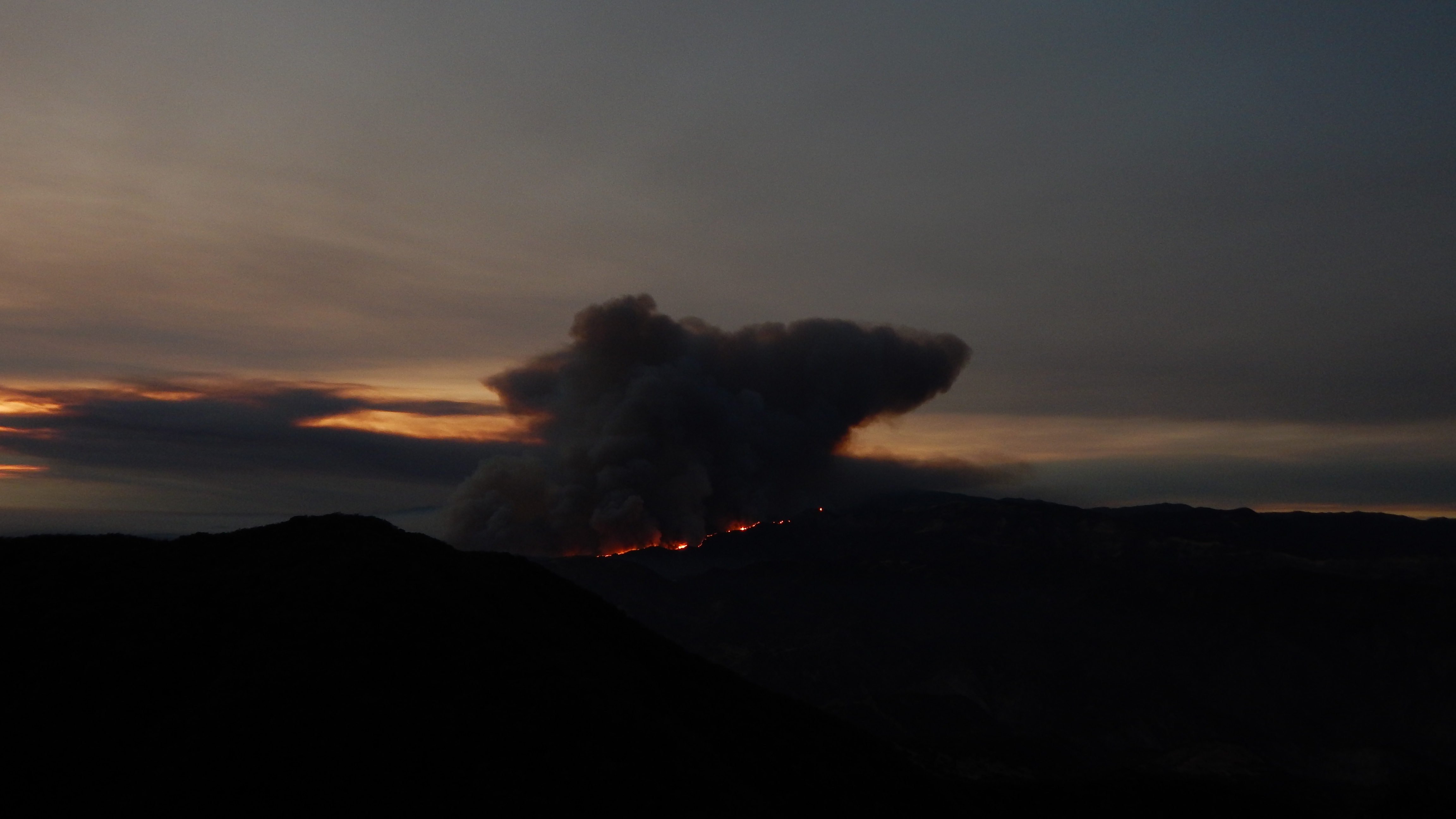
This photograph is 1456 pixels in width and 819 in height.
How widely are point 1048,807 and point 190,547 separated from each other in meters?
53.4

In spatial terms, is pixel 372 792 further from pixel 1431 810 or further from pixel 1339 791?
pixel 1339 791

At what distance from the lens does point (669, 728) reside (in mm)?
40781

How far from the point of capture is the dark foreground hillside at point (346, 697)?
31125 millimetres

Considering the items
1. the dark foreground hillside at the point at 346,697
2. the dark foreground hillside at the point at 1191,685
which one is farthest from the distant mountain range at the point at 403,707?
the dark foreground hillside at the point at 1191,685

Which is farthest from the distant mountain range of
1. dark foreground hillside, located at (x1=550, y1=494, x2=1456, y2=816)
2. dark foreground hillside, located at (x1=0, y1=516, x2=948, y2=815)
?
dark foreground hillside, located at (x1=550, y1=494, x2=1456, y2=816)

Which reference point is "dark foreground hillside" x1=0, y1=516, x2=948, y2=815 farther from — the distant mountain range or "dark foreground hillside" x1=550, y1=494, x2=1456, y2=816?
"dark foreground hillside" x1=550, y1=494, x2=1456, y2=816

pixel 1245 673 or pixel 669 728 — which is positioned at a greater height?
pixel 669 728

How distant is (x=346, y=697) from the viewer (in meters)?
35.1

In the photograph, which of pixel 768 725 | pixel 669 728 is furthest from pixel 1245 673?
pixel 669 728

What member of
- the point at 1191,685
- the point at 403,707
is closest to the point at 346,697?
the point at 403,707

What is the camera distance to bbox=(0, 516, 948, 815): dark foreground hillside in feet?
102

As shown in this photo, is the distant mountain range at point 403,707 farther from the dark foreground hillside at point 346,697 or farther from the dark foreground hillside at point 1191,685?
the dark foreground hillside at point 1191,685

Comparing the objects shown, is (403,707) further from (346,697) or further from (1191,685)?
(1191,685)

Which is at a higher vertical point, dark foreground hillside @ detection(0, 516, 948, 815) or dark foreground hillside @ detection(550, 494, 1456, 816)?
dark foreground hillside @ detection(0, 516, 948, 815)
